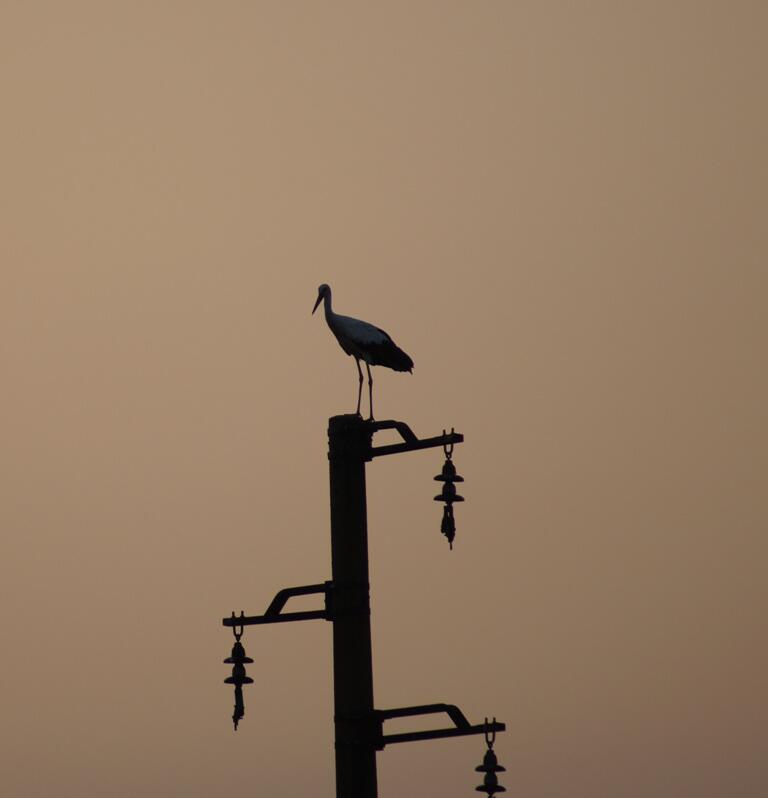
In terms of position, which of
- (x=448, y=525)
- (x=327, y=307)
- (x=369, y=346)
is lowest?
(x=448, y=525)

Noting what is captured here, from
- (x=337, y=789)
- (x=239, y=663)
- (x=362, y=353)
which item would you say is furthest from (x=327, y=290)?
(x=337, y=789)

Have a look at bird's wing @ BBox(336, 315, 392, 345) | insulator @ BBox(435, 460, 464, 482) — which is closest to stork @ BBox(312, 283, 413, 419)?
bird's wing @ BBox(336, 315, 392, 345)

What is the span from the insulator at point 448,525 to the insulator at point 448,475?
0.76ft

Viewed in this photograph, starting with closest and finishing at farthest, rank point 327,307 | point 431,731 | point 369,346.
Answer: point 431,731, point 369,346, point 327,307

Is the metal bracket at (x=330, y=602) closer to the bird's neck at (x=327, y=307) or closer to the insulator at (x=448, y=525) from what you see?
the insulator at (x=448, y=525)

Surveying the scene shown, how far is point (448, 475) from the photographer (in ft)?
40.6

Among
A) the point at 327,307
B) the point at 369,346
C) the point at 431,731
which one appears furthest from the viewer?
the point at 327,307

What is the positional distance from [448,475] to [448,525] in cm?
41

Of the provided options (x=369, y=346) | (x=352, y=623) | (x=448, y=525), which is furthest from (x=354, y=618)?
(x=369, y=346)

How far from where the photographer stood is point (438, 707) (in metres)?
11.5

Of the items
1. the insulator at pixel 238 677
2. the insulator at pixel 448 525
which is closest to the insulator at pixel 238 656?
the insulator at pixel 238 677

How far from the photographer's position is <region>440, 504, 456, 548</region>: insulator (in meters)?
12.0

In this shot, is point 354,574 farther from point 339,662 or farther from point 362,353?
point 362,353

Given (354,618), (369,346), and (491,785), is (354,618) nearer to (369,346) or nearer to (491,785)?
(491,785)
